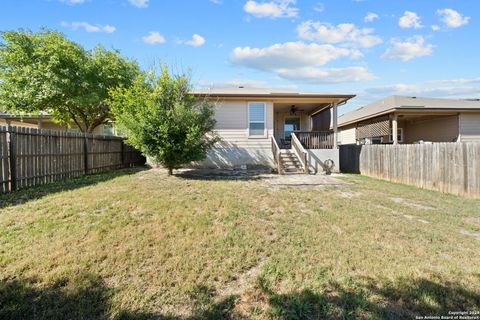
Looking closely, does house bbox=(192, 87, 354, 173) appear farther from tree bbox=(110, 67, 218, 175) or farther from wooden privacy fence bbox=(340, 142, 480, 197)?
tree bbox=(110, 67, 218, 175)

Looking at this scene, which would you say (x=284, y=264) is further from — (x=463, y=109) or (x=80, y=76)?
(x=463, y=109)

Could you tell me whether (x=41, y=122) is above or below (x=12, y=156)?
above

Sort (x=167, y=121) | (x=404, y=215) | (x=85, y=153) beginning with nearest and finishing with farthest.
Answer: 1. (x=404, y=215)
2. (x=167, y=121)
3. (x=85, y=153)

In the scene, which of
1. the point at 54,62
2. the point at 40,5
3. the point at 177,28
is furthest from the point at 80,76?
the point at 177,28

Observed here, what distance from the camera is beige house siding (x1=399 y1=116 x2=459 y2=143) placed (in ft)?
52.8

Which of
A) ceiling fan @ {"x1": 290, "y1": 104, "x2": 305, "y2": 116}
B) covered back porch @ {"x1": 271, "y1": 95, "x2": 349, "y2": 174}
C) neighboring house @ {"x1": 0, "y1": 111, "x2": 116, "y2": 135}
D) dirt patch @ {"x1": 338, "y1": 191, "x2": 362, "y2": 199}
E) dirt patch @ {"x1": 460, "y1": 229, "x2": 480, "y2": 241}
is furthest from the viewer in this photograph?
neighboring house @ {"x1": 0, "y1": 111, "x2": 116, "y2": 135}

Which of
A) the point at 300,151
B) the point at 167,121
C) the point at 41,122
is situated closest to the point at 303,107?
the point at 300,151

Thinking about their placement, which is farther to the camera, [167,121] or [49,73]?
[49,73]

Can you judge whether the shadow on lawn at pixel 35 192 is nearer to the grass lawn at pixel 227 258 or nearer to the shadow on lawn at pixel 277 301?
the grass lawn at pixel 227 258

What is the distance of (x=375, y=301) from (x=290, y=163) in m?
9.24

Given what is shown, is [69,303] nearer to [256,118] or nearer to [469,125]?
[256,118]

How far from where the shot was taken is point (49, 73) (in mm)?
12070

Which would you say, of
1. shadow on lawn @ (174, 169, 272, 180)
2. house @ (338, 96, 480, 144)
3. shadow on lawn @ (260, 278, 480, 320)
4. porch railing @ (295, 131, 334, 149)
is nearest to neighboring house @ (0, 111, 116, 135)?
shadow on lawn @ (174, 169, 272, 180)

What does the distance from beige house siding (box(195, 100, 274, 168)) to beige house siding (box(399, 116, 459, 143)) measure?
12303mm
